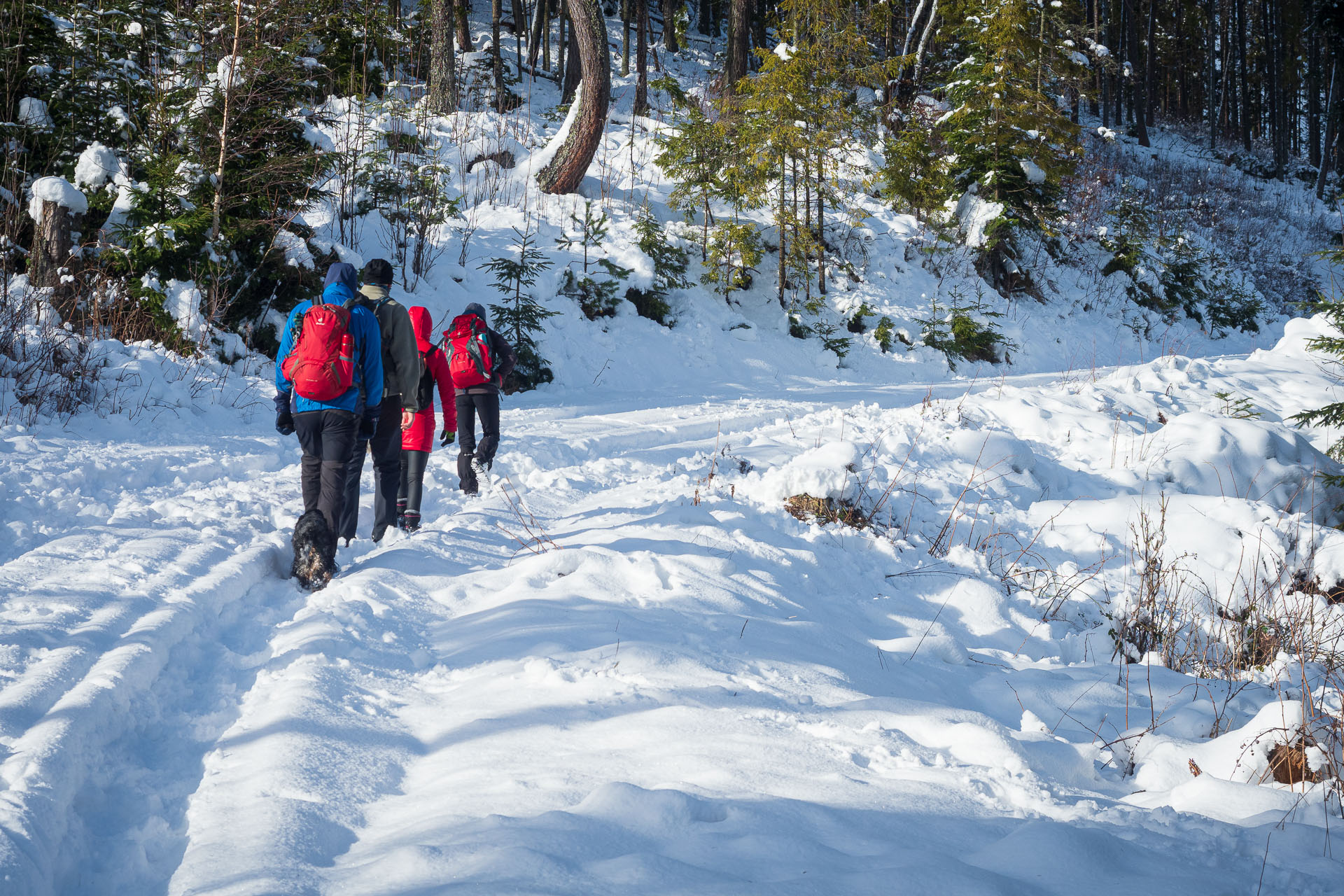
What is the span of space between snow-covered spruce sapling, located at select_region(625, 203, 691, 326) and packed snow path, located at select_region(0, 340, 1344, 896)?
851 centimetres

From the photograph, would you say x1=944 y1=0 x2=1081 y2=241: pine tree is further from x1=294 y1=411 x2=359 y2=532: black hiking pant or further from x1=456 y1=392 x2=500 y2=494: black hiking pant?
x1=294 y1=411 x2=359 y2=532: black hiking pant

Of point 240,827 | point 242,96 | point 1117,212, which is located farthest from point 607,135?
point 240,827

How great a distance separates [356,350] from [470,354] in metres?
1.81

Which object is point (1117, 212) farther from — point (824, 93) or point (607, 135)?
point (607, 135)

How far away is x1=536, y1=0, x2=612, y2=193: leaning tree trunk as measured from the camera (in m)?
13.8

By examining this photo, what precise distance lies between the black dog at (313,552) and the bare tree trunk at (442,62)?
14.4 meters

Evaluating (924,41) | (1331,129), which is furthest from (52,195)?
(1331,129)

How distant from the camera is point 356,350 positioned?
4.85 meters

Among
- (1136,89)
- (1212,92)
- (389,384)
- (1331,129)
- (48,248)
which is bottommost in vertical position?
(389,384)

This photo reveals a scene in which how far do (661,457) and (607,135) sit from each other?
41.9 feet

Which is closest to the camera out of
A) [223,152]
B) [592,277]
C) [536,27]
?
[223,152]

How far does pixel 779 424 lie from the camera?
9.16m

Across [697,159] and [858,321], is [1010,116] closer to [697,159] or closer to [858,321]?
[858,321]

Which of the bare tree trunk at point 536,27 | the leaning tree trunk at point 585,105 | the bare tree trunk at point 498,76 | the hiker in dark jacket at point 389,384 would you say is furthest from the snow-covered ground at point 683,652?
the bare tree trunk at point 536,27
